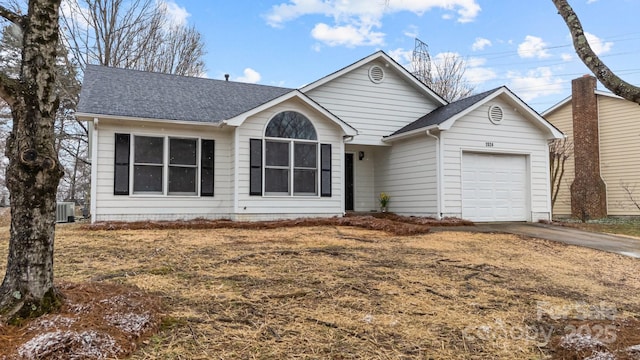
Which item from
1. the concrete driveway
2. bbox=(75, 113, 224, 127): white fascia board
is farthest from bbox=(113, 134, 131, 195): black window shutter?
the concrete driveway

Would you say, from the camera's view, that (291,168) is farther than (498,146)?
No

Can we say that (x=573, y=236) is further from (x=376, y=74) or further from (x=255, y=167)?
(x=255, y=167)

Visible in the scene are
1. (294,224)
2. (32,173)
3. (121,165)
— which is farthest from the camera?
(294,224)

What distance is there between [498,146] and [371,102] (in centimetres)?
401

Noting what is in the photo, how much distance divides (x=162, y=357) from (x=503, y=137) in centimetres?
1181

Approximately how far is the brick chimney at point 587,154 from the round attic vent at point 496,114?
817 centimetres

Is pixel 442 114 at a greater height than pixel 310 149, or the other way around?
pixel 442 114

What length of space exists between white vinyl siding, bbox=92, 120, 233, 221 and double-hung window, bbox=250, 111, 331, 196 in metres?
0.84

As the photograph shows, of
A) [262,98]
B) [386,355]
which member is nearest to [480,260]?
[386,355]

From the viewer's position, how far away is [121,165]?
33.3ft

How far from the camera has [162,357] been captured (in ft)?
9.18

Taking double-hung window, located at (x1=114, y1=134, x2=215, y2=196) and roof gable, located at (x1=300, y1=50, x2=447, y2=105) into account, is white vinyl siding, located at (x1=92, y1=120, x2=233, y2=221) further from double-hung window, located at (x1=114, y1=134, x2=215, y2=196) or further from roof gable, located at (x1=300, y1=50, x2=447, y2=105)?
roof gable, located at (x1=300, y1=50, x2=447, y2=105)

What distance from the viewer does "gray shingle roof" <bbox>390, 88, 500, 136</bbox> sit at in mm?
12086

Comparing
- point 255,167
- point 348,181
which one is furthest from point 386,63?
point 255,167
